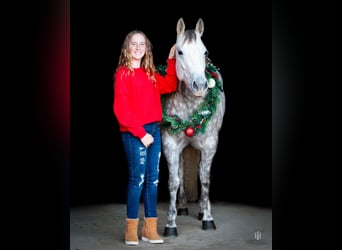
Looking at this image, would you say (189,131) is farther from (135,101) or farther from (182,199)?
(182,199)

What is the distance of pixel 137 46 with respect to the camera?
5.58 metres

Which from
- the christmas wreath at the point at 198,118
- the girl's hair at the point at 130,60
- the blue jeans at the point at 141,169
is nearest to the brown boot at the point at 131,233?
the blue jeans at the point at 141,169

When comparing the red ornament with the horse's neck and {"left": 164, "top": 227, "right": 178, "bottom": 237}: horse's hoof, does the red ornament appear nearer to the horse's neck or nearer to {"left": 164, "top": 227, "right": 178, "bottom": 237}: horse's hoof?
the horse's neck

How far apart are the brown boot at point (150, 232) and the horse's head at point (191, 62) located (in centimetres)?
110

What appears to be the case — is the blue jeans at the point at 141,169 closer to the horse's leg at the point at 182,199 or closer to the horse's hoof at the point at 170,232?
the horse's hoof at the point at 170,232

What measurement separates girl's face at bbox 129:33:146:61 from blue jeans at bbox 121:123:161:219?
0.55m

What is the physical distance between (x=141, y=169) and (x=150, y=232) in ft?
1.75

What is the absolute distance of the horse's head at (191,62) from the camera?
5379mm

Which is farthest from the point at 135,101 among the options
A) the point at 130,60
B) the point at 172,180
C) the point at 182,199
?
the point at 182,199

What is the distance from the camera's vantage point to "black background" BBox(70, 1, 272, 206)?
8.50 metres

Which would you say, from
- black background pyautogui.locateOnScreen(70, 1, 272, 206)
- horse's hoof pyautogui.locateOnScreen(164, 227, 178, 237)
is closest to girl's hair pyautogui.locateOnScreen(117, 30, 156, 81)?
horse's hoof pyautogui.locateOnScreen(164, 227, 178, 237)

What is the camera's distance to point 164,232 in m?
6.00
